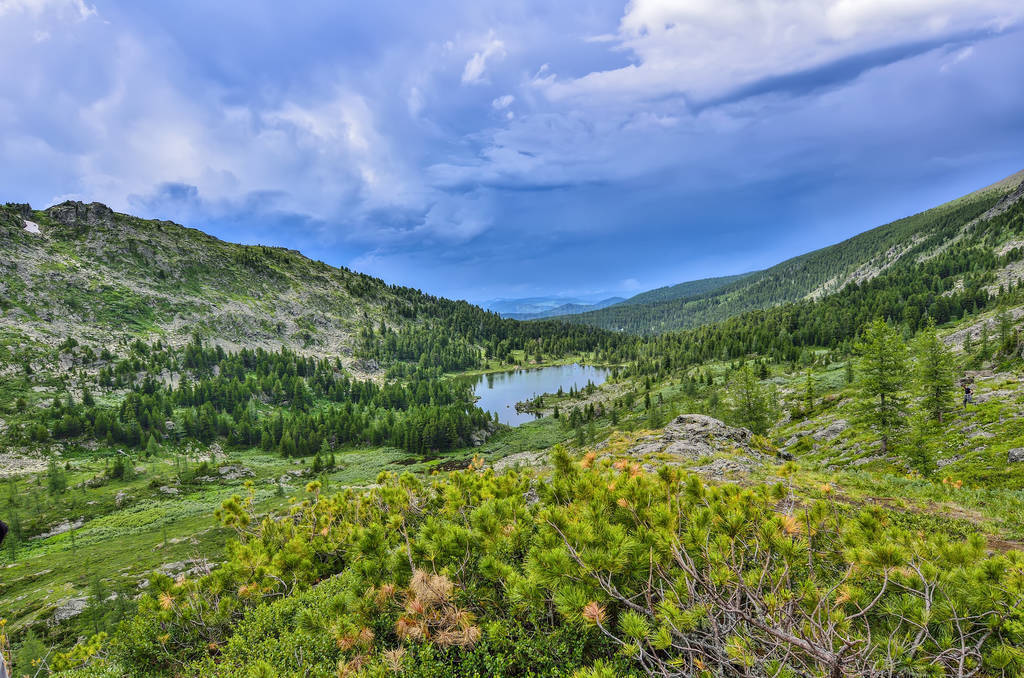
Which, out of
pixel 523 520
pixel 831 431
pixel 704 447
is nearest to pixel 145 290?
pixel 704 447

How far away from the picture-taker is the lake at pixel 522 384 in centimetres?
11025

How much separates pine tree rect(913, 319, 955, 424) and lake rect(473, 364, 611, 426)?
73.8 meters

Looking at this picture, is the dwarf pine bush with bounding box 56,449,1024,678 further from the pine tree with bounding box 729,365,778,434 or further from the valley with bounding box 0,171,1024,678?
the pine tree with bounding box 729,365,778,434

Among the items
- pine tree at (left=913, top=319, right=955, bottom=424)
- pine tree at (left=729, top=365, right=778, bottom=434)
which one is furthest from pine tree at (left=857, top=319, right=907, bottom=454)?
pine tree at (left=729, top=365, right=778, bottom=434)

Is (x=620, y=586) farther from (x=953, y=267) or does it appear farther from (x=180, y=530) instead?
(x=953, y=267)

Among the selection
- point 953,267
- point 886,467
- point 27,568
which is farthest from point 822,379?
point 953,267

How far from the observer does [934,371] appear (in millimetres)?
25812

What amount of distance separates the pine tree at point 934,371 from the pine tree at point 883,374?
2.78 metres

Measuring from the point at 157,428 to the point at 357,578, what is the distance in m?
96.1

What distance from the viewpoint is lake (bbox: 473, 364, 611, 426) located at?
362ft

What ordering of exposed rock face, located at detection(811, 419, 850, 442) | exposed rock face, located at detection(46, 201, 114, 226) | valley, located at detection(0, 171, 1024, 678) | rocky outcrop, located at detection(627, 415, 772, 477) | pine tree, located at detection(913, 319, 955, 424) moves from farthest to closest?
exposed rock face, located at detection(46, 201, 114, 226), exposed rock face, located at detection(811, 419, 850, 442), pine tree, located at detection(913, 319, 955, 424), rocky outcrop, located at detection(627, 415, 772, 477), valley, located at detection(0, 171, 1024, 678)

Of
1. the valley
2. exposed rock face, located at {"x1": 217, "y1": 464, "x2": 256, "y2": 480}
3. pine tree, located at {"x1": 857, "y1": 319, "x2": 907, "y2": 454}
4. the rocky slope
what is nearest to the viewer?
the valley

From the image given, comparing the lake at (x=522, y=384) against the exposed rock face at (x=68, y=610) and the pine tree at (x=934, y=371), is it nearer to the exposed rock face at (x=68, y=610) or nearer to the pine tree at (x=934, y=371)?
the pine tree at (x=934, y=371)

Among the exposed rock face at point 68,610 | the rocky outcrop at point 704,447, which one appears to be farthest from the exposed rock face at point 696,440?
the exposed rock face at point 68,610
